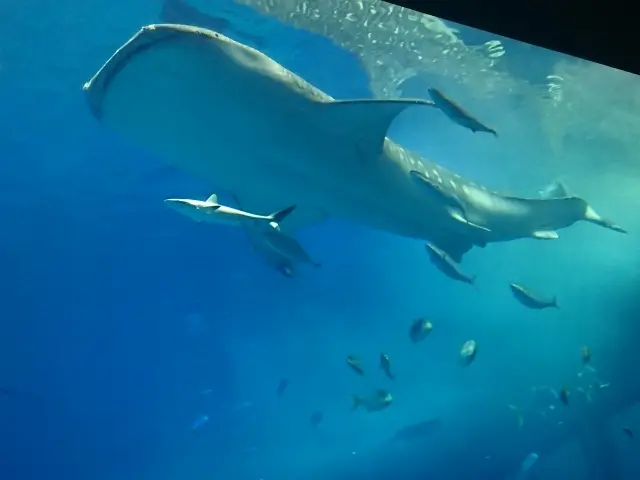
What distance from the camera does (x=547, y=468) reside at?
47.9 feet

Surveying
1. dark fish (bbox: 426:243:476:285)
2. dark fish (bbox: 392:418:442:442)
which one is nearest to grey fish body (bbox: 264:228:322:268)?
dark fish (bbox: 426:243:476:285)

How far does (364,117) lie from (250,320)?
13.1 m

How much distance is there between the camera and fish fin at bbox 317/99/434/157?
3.53m

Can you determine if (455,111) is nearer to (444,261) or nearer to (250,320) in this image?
(444,261)

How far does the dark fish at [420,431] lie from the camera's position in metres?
14.8

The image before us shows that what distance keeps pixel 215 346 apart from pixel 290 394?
4.29m

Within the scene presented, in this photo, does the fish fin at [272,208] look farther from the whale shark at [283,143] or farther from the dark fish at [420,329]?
the dark fish at [420,329]

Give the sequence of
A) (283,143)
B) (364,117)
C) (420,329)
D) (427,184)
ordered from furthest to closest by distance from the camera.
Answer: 1. (420,329)
2. (427,184)
3. (283,143)
4. (364,117)

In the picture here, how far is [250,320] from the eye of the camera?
1622 cm

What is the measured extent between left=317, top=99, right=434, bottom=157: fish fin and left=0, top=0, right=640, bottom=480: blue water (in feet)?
13.6

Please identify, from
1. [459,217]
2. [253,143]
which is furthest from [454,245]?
[253,143]

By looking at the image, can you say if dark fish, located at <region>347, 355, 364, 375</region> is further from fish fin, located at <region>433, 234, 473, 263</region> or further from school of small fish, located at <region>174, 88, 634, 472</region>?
fish fin, located at <region>433, 234, 473, 263</region>

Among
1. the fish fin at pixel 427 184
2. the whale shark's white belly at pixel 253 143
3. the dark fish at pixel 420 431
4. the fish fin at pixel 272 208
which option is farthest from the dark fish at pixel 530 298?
the dark fish at pixel 420 431

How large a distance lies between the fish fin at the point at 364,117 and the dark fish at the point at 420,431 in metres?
12.2
